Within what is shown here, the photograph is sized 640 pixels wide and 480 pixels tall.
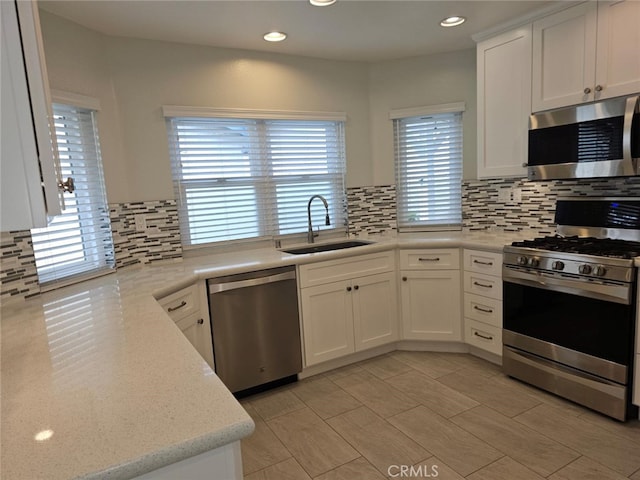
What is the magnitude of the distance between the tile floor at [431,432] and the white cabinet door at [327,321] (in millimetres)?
204

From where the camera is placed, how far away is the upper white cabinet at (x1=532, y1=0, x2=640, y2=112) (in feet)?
7.45

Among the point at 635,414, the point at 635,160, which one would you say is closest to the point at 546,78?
the point at 635,160

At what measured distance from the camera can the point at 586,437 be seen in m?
2.12

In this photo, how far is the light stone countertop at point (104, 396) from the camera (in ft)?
2.50

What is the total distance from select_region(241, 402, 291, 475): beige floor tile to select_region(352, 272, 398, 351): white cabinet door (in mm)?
1042

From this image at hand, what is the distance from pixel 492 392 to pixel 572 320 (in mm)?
Result: 671

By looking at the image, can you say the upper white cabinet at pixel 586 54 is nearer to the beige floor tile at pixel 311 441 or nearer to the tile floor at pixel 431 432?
the tile floor at pixel 431 432

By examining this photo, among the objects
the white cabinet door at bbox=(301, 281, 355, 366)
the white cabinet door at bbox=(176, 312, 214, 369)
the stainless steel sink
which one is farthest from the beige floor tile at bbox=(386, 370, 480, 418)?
the white cabinet door at bbox=(176, 312, 214, 369)

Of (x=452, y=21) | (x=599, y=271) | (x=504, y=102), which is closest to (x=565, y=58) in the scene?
(x=504, y=102)

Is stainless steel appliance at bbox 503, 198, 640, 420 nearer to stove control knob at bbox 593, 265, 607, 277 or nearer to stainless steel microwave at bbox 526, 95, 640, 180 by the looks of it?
stove control knob at bbox 593, 265, 607, 277

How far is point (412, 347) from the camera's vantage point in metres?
3.37

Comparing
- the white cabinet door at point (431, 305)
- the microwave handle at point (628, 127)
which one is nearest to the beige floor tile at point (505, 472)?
the white cabinet door at point (431, 305)

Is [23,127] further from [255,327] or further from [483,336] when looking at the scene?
[483,336]

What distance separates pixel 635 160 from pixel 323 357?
2.25 metres
